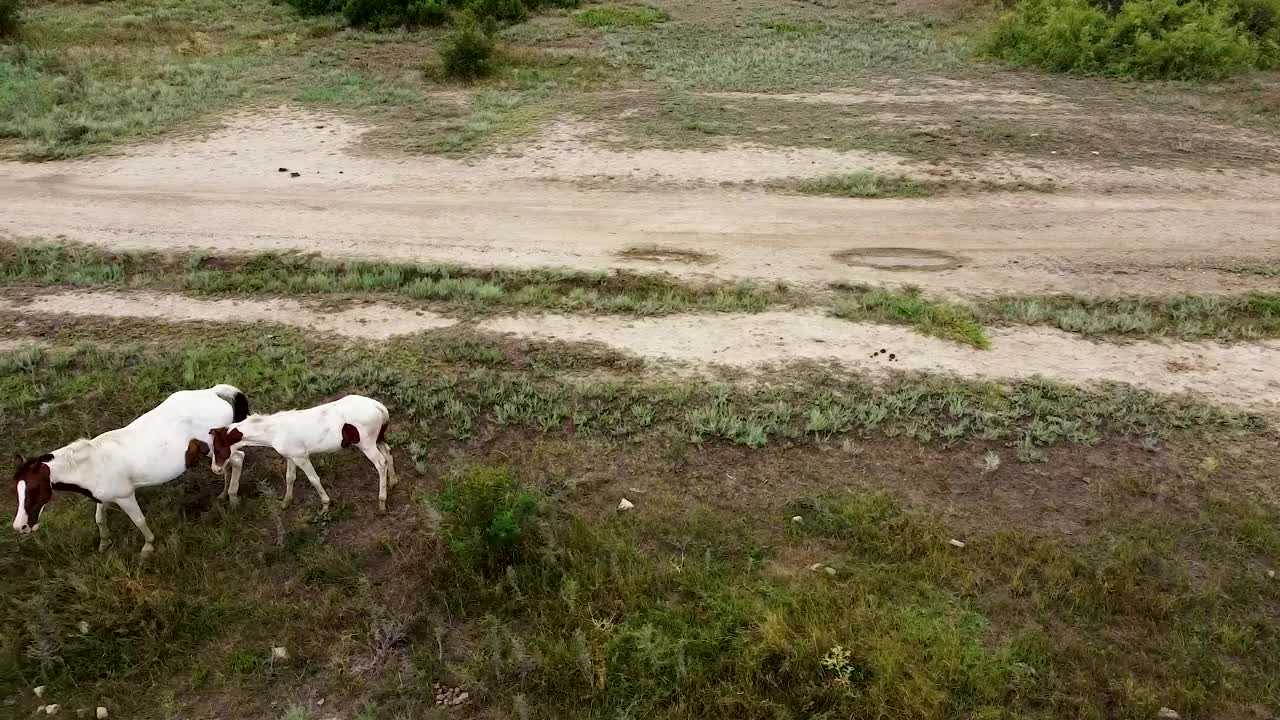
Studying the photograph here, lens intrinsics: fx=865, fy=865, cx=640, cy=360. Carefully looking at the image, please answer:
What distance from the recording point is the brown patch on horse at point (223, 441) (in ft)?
29.5

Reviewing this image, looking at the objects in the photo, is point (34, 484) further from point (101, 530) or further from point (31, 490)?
point (101, 530)

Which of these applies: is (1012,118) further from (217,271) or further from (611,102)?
(217,271)

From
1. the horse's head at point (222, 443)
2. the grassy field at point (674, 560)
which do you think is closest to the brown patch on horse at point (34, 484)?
the grassy field at point (674, 560)

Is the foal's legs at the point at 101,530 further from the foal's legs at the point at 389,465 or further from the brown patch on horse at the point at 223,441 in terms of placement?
the foal's legs at the point at 389,465

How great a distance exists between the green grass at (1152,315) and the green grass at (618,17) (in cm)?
2199

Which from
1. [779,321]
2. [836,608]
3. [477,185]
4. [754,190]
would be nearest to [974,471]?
[836,608]

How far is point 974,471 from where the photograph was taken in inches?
409

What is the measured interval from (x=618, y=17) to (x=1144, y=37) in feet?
56.9

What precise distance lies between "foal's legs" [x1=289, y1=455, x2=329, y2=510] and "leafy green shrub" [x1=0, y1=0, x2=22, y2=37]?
27.6 metres

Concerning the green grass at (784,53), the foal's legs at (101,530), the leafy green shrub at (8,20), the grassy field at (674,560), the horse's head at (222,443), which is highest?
the leafy green shrub at (8,20)

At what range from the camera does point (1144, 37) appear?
983 inches

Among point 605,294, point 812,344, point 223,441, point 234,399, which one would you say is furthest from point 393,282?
point 812,344

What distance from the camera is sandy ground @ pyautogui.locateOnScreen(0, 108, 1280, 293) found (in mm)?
15188

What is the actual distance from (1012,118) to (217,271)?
18773 mm
